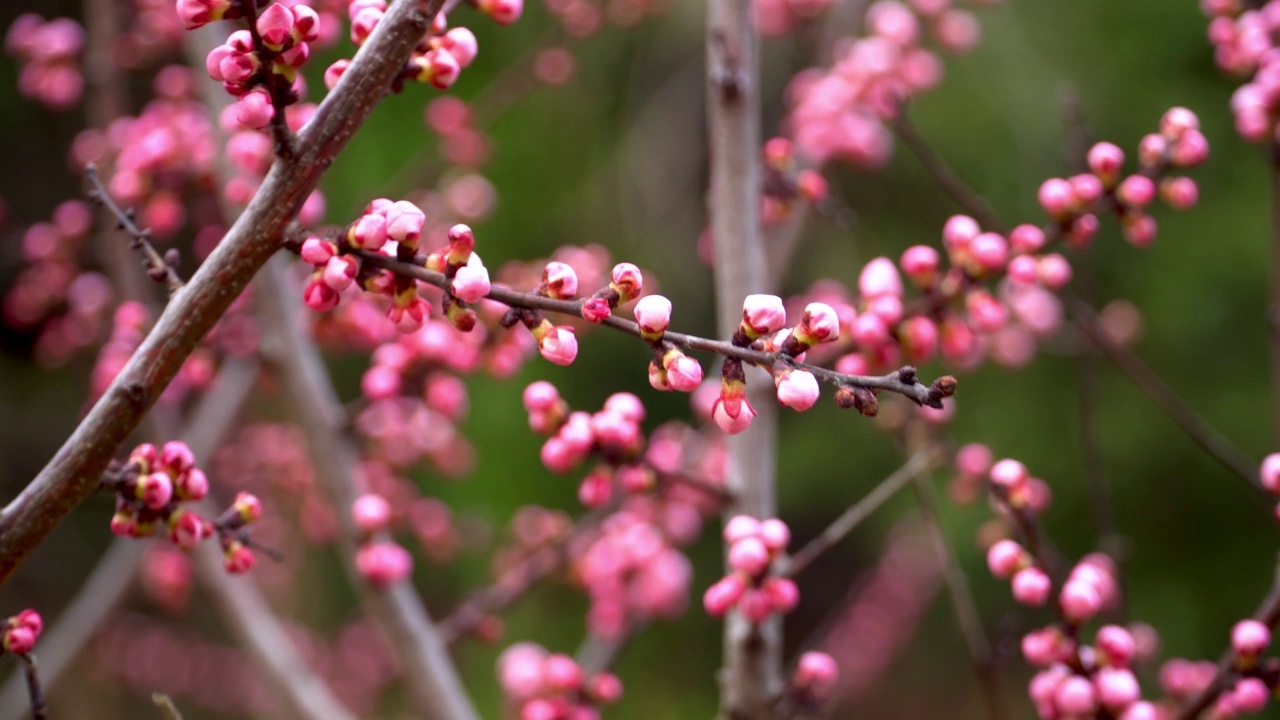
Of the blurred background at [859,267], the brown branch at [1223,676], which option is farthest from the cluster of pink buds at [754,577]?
the blurred background at [859,267]

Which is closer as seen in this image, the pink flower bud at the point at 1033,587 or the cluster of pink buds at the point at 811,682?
the pink flower bud at the point at 1033,587

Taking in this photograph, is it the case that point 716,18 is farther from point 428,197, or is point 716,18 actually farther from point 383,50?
point 428,197

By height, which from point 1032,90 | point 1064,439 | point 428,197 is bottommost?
point 1064,439

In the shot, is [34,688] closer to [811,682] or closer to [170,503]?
[170,503]

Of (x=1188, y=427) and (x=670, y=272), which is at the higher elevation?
(x=670, y=272)

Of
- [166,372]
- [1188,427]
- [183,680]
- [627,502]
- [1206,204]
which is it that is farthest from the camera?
[183,680]

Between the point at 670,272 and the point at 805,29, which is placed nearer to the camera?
the point at 805,29

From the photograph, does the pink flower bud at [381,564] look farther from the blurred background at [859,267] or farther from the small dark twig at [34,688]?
the blurred background at [859,267]

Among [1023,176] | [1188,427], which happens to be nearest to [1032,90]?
[1023,176]
